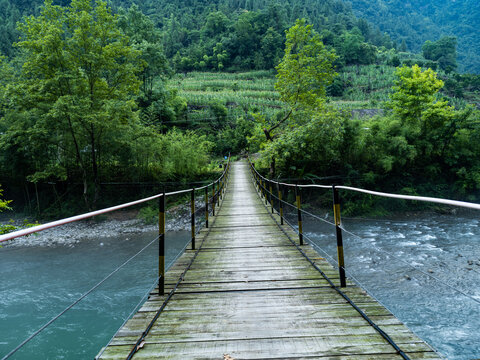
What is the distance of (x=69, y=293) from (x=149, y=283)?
2.34m

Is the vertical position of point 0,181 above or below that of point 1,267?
above

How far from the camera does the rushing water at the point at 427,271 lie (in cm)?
558

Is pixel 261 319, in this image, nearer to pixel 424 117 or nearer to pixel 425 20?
pixel 424 117

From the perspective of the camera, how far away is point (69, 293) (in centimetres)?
779

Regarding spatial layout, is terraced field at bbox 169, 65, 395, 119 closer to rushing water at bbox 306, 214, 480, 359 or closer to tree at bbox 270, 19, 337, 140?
tree at bbox 270, 19, 337, 140

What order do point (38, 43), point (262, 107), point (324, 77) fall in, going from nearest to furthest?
point (38, 43)
point (324, 77)
point (262, 107)

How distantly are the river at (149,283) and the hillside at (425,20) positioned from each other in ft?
404

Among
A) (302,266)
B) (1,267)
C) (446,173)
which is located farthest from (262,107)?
(302,266)

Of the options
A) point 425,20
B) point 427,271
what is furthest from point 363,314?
point 425,20

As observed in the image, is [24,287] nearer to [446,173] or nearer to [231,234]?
[231,234]

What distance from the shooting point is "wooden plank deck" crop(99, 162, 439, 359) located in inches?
63.8

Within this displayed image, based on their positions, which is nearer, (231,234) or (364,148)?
(231,234)

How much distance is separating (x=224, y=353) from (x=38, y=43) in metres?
17.4

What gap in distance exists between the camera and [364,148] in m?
15.8
